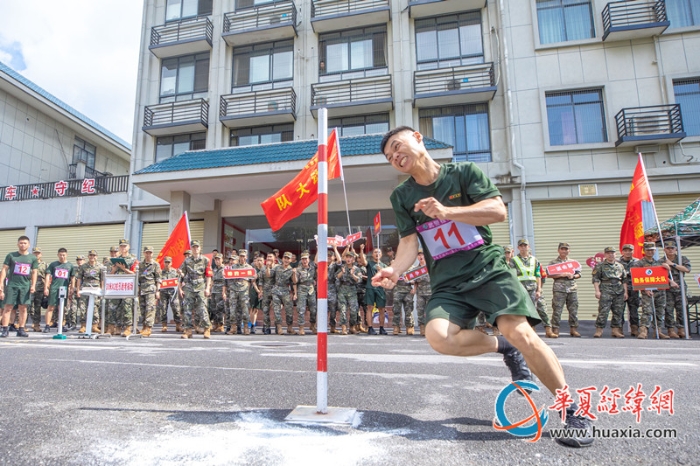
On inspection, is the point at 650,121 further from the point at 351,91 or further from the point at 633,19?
the point at 351,91

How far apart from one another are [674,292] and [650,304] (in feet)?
3.20

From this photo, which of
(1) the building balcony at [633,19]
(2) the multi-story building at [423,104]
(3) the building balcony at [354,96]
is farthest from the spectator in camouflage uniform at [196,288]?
(1) the building balcony at [633,19]

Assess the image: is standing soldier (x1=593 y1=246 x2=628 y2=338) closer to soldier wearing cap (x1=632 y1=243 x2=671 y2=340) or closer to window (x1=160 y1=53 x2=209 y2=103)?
soldier wearing cap (x1=632 y1=243 x2=671 y2=340)

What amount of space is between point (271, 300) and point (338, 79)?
1031 cm

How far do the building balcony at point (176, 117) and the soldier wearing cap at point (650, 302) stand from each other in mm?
15638

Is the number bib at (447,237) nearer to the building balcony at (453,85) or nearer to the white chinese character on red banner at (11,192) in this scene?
the building balcony at (453,85)

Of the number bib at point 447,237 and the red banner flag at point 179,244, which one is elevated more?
the red banner flag at point 179,244

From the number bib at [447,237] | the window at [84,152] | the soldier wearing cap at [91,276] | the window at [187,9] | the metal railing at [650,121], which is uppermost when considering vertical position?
the window at [187,9]

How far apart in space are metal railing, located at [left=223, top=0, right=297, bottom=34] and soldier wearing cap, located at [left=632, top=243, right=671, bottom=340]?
49.2ft

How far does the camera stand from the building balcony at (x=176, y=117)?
1764 cm

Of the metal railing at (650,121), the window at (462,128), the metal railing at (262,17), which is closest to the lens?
the metal railing at (650,121)

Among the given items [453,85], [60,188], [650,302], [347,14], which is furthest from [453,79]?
[60,188]

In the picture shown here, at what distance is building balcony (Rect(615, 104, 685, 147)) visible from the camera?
1359 cm

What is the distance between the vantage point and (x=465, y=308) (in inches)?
99.3
